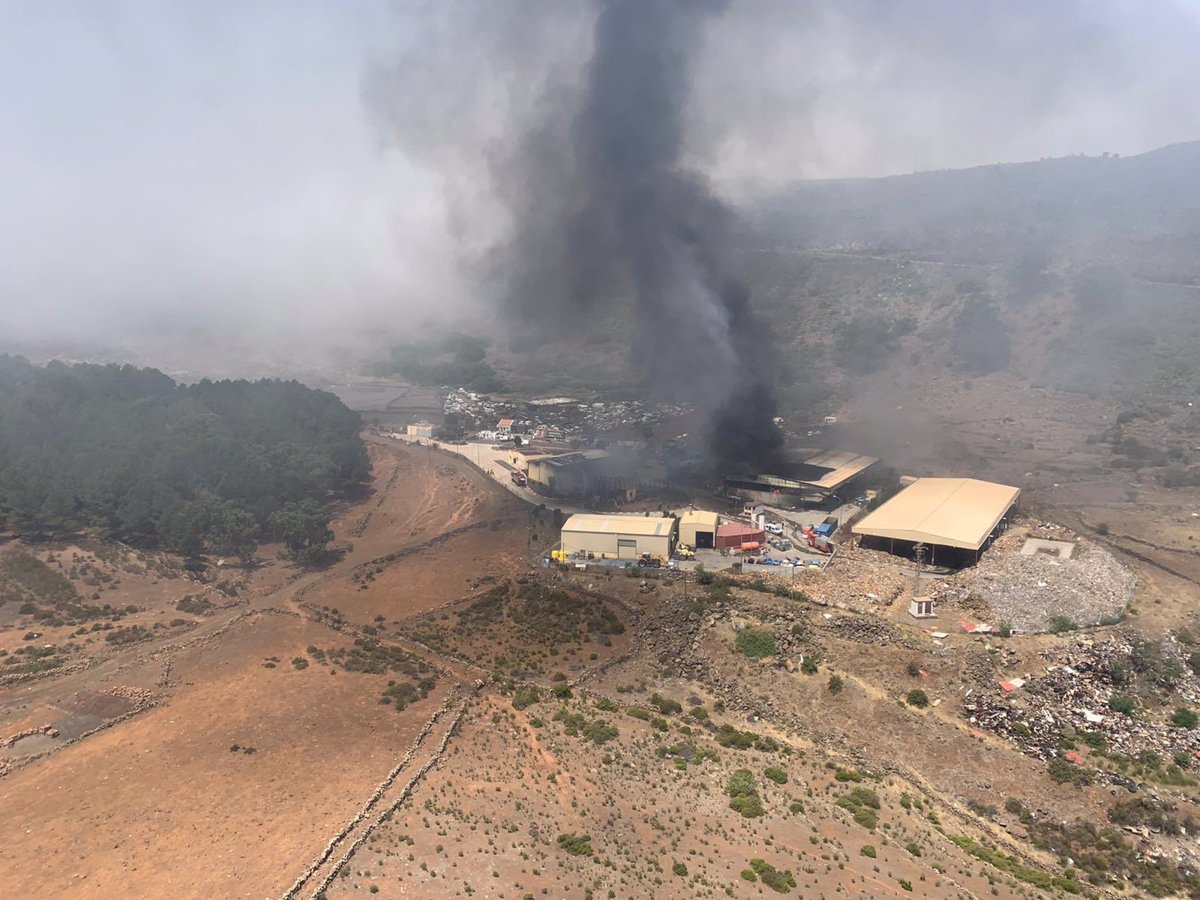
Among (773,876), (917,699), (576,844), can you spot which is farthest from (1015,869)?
(576,844)

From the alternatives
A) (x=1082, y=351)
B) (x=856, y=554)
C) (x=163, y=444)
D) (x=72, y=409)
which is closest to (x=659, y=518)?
(x=856, y=554)

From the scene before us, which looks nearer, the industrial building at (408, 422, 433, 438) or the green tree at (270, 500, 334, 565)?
the green tree at (270, 500, 334, 565)

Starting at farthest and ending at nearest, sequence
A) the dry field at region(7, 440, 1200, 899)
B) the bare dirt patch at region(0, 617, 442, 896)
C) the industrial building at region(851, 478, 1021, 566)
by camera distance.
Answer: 1. the industrial building at region(851, 478, 1021, 566)
2. the dry field at region(7, 440, 1200, 899)
3. the bare dirt patch at region(0, 617, 442, 896)

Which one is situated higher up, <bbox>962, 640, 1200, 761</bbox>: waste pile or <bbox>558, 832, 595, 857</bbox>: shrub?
<bbox>962, 640, 1200, 761</bbox>: waste pile

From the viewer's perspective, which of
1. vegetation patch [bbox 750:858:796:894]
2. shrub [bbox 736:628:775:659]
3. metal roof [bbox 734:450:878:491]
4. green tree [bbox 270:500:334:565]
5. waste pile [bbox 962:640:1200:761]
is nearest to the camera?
vegetation patch [bbox 750:858:796:894]

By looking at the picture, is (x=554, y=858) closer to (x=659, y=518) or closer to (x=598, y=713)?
(x=598, y=713)

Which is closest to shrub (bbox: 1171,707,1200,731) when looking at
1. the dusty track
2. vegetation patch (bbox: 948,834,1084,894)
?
vegetation patch (bbox: 948,834,1084,894)

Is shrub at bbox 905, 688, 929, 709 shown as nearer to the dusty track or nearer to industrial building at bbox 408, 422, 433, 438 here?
the dusty track
